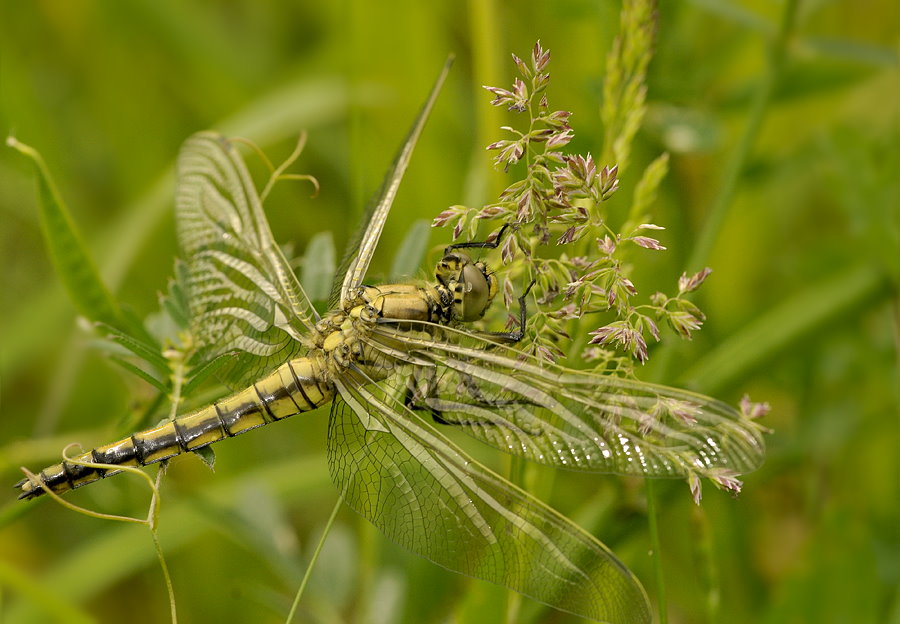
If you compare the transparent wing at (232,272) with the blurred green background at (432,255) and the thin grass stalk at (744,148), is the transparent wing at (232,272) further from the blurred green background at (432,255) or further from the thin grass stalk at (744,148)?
the thin grass stalk at (744,148)

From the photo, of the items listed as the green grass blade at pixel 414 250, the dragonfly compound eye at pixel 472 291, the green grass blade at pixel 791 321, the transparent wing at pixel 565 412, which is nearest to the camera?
the transparent wing at pixel 565 412

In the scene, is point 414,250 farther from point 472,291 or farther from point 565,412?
point 565,412

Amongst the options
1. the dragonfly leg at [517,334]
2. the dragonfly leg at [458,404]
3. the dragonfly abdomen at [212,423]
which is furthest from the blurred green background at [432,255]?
the dragonfly leg at [517,334]

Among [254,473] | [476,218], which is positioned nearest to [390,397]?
[476,218]

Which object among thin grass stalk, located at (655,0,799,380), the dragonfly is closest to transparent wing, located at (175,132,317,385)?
the dragonfly

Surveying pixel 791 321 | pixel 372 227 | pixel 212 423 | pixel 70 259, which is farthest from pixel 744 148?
pixel 70 259

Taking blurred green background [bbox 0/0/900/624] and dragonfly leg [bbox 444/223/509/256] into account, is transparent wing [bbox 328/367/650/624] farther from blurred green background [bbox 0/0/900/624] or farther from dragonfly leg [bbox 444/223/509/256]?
dragonfly leg [bbox 444/223/509/256]
